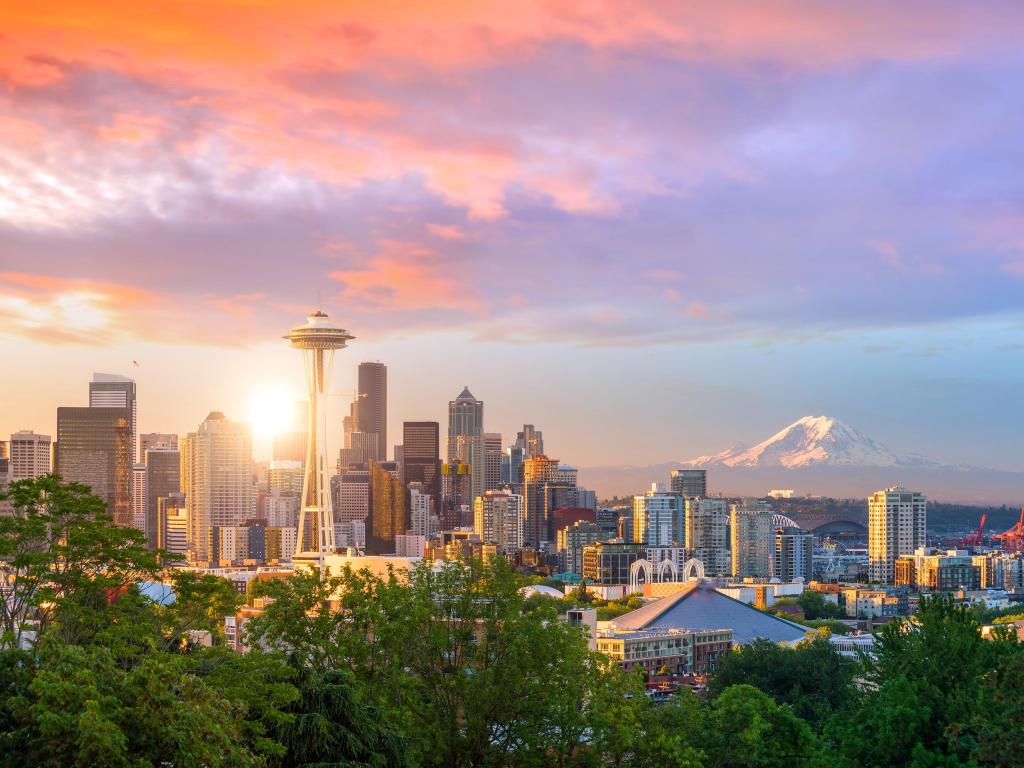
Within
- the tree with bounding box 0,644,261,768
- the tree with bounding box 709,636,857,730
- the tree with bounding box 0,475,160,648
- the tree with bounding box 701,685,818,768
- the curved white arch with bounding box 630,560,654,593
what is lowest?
the curved white arch with bounding box 630,560,654,593

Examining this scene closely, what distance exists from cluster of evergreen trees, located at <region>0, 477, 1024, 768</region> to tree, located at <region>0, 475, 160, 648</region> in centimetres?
5

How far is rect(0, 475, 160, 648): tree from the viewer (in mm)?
22797

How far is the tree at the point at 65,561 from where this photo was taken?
22797 mm

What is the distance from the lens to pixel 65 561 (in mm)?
24031

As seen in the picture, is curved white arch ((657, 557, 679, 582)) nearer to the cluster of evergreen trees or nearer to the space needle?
the space needle

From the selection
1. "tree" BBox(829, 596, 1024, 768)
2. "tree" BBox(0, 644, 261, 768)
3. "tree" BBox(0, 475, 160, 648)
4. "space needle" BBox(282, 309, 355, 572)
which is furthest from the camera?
"space needle" BBox(282, 309, 355, 572)

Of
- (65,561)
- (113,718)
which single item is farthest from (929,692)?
(113,718)

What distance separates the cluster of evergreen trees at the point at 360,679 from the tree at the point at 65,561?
1.8 inches

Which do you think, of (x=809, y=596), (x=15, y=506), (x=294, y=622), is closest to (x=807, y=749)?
(x=294, y=622)

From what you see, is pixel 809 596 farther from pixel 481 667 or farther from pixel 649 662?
pixel 481 667

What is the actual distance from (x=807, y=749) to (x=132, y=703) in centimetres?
2297

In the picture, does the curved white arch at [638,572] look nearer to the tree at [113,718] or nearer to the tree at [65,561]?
the tree at [65,561]

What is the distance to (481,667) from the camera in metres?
27.6

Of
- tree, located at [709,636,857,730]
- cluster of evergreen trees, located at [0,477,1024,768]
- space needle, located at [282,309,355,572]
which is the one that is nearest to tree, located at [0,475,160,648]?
cluster of evergreen trees, located at [0,477,1024,768]
